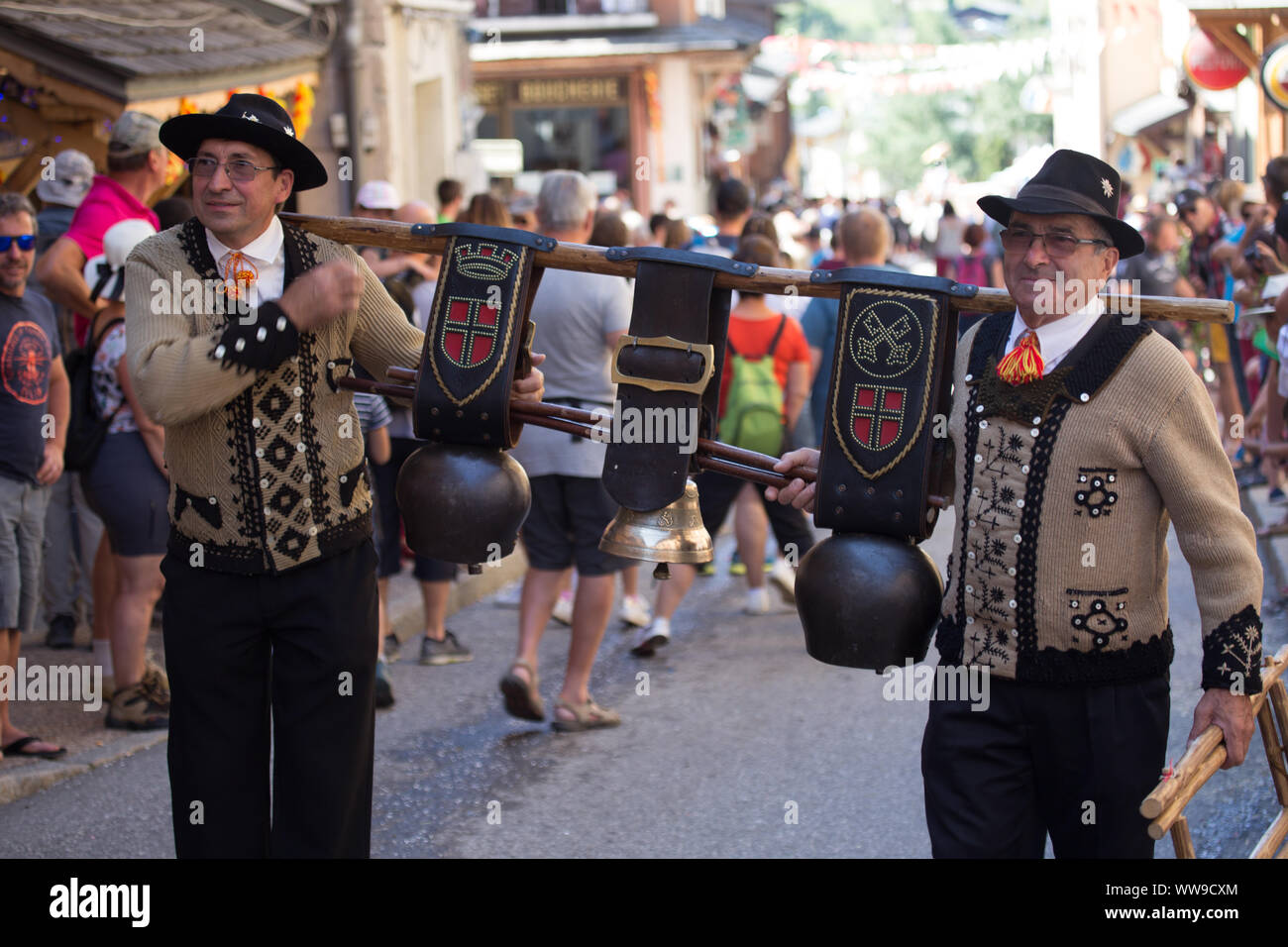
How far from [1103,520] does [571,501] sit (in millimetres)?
3248

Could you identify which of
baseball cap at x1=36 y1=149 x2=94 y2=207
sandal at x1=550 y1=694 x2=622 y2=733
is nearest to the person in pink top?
baseball cap at x1=36 y1=149 x2=94 y2=207

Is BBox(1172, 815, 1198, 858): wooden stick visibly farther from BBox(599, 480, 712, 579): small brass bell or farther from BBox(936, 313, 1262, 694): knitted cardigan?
BBox(599, 480, 712, 579): small brass bell

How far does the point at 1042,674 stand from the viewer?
10.6 ft

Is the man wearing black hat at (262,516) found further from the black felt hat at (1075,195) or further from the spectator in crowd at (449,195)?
the spectator in crowd at (449,195)

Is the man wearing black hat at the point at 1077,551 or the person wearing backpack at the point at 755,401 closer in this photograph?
the man wearing black hat at the point at 1077,551

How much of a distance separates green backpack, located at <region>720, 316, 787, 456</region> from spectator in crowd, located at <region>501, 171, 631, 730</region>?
1113 millimetres

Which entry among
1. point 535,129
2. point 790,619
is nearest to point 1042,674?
point 790,619

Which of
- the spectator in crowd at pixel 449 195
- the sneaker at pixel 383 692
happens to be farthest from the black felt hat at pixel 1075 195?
the spectator in crowd at pixel 449 195

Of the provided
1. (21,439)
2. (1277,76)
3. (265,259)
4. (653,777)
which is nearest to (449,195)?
(21,439)

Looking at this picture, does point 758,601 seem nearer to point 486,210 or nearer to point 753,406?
point 753,406

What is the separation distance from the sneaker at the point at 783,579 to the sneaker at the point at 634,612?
80 cm

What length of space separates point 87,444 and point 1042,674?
400 centimetres

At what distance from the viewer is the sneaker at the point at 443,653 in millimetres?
7344
